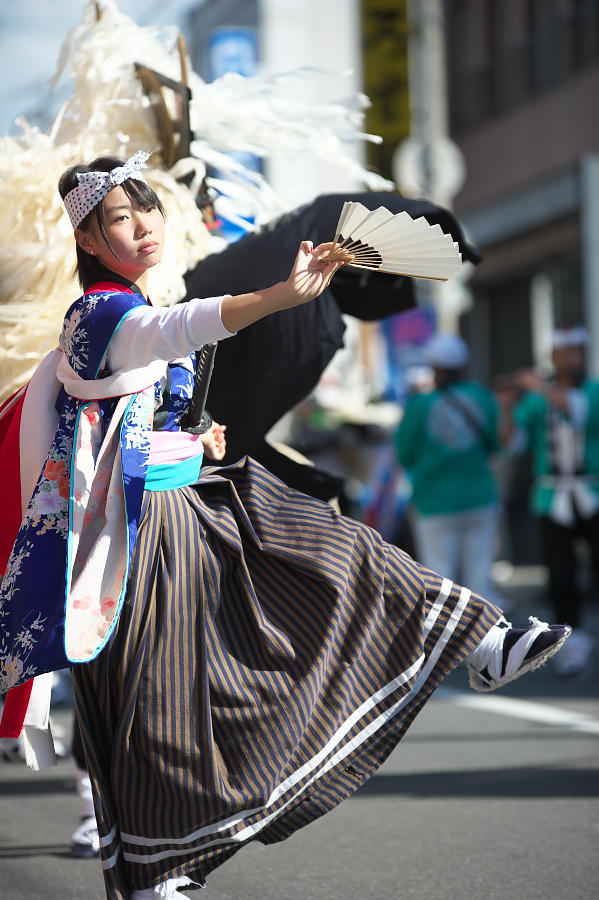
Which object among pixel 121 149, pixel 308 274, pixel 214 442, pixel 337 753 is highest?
pixel 121 149

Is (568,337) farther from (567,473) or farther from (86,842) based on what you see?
(86,842)

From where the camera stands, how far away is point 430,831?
4273 mm

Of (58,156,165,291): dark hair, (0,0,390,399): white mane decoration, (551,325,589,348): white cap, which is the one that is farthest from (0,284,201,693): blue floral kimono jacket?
(551,325,589,348): white cap

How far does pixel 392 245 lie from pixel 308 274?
188 mm

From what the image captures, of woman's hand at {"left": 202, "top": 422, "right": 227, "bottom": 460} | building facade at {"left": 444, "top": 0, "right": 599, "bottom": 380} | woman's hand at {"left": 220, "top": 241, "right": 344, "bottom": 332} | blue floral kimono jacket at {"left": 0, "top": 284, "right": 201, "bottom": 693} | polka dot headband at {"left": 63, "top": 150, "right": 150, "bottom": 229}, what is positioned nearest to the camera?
woman's hand at {"left": 220, "top": 241, "right": 344, "bottom": 332}

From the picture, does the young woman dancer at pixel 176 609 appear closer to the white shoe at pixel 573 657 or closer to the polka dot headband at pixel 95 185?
the polka dot headband at pixel 95 185

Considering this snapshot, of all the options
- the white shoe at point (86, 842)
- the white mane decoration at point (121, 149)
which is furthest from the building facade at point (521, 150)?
the white shoe at point (86, 842)

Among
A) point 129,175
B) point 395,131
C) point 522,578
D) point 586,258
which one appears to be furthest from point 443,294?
point 129,175

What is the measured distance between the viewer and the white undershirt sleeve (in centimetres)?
280

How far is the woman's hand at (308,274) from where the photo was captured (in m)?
2.78

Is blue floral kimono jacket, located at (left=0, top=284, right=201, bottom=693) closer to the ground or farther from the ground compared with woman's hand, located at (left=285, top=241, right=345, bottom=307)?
closer to the ground

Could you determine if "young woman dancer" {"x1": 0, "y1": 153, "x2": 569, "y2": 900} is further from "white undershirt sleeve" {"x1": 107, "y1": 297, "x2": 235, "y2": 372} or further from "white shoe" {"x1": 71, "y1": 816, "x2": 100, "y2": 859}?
"white shoe" {"x1": 71, "y1": 816, "x2": 100, "y2": 859}

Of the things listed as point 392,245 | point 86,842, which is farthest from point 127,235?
point 86,842

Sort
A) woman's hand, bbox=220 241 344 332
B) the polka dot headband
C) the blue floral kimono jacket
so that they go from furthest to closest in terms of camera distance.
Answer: the polka dot headband < the blue floral kimono jacket < woman's hand, bbox=220 241 344 332
